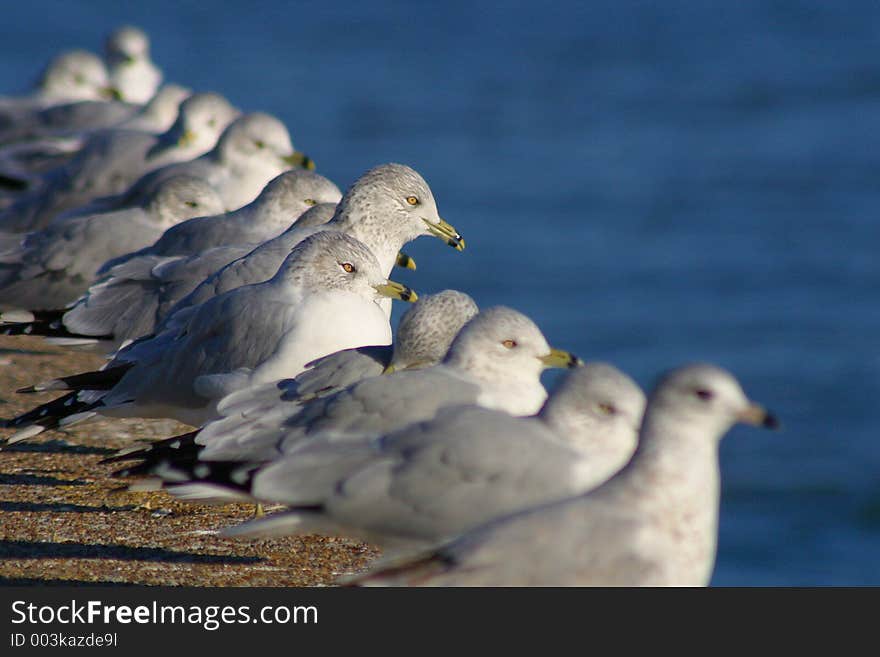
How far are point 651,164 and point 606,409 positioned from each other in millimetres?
22740

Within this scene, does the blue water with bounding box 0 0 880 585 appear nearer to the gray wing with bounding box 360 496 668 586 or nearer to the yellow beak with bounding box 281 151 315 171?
the yellow beak with bounding box 281 151 315 171

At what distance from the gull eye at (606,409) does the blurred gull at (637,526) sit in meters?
0.38

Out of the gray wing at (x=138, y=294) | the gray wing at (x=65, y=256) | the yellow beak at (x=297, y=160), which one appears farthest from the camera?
the yellow beak at (x=297, y=160)

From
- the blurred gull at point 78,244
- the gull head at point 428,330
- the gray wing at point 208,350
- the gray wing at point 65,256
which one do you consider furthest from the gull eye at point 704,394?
the gray wing at point 65,256

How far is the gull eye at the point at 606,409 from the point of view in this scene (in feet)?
14.8

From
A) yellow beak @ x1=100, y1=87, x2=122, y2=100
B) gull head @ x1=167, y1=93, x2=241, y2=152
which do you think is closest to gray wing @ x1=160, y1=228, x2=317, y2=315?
gull head @ x1=167, y1=93, x2=241, y2=152

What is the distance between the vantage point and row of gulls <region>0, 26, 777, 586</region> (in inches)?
158

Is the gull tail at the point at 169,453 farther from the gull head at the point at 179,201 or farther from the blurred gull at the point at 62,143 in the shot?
the blurred gull at the point at 62,143

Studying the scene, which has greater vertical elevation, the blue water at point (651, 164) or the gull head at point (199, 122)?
the blue water at point (651, 164)

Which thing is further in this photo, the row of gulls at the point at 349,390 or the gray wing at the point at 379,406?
the gray wing at the point at 379,406

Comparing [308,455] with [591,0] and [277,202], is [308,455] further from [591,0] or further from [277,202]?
[591,0]

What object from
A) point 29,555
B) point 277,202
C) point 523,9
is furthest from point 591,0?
point 29,555

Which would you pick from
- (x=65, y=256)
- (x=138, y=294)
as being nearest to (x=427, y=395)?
(x=138, y=294)

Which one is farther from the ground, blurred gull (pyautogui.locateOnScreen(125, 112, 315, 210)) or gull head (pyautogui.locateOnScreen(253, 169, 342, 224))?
blurred gull (pyautogui.locateOnScreen(125, 112, 315, 210))
